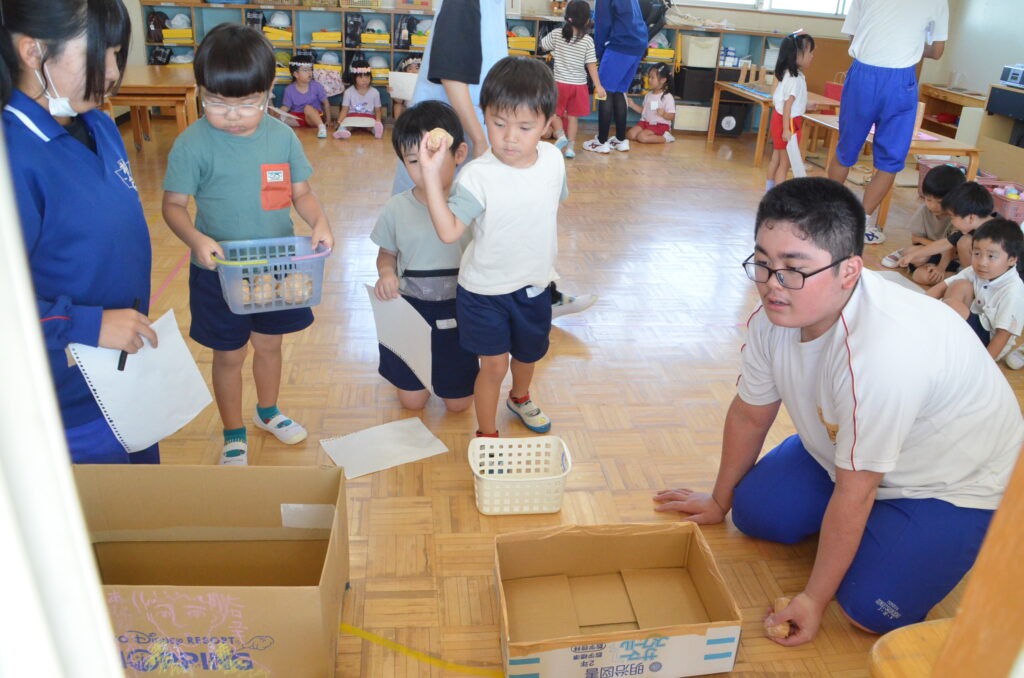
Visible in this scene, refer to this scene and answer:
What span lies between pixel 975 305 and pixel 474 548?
2.13 m

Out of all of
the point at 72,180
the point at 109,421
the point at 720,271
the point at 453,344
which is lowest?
the point at 720,271

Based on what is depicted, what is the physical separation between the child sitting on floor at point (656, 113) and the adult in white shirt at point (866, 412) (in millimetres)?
5710

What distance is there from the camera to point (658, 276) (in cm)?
381

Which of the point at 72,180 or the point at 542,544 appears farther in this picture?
the point at 542,544

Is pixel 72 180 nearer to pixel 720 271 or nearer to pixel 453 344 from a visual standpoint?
pixel 453 344

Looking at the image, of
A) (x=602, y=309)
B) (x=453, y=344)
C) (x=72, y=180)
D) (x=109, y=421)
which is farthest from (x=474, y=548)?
(x=602, y=309)

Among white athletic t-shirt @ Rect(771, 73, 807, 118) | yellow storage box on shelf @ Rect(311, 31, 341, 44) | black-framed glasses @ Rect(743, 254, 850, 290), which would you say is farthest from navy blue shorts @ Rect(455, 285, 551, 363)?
yellow storage box on shelf @ Rect(311, 31, 341, 44)

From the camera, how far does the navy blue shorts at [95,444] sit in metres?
1.58

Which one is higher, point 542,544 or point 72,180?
point 72,180

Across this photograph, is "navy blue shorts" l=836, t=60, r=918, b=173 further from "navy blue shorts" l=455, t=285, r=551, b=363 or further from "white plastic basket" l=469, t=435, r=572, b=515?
"white plastic basket" l=469, t=435, r=572, b=515

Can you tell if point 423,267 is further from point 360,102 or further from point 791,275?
point 360,102

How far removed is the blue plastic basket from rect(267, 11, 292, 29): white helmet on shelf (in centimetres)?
605

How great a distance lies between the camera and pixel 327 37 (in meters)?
7.27

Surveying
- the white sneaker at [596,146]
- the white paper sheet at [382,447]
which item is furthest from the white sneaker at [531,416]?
the white sneaker at [596,146]
